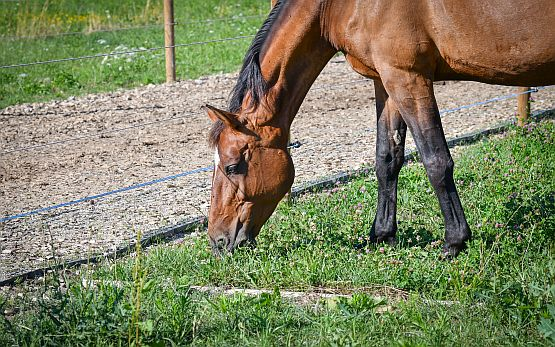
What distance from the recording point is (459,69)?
5121 mm

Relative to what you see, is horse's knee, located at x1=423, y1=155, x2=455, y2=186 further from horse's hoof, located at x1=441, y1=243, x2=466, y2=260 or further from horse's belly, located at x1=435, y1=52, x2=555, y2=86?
horse's belly, located at x1=435, y1=52, x2=555, y2=86

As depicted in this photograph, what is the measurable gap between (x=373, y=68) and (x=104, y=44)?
401 inches

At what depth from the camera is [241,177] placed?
5.27 metres

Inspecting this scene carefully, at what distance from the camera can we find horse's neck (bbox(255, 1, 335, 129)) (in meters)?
5.25

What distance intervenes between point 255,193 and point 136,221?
1.45 metres

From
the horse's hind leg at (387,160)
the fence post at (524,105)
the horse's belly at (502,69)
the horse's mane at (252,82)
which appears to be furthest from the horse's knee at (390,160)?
the fence post at (524,105)

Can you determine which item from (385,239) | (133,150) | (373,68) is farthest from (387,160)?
(133,150)

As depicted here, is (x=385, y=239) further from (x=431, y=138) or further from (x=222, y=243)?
(x=222, y=243)

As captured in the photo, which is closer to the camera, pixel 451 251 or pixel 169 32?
pixel 451 251

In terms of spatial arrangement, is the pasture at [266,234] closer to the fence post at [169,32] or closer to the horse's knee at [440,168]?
the fence post at [169,32]

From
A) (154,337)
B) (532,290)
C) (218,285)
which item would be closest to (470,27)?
(532,290)

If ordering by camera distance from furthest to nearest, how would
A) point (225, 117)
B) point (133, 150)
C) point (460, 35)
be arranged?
point (133, 150), point (225, 117), point (460, 35)

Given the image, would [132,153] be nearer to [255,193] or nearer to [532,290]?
[255,193]

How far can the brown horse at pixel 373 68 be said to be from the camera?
194 inches
